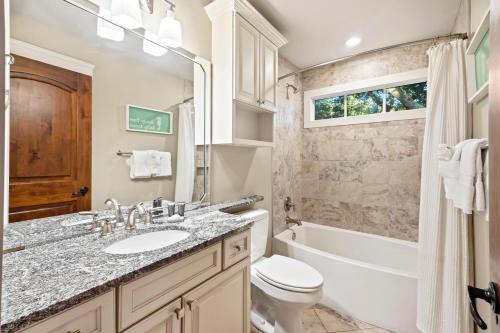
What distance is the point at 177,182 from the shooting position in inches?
61.4

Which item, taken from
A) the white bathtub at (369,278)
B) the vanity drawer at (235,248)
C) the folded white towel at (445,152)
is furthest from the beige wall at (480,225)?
the vanity drawer at (235,248)

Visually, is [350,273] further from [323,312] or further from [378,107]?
[378,107]

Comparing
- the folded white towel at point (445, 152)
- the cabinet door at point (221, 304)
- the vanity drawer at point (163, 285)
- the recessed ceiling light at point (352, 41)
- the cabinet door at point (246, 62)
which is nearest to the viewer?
the vanity drawer at point (163, 285)

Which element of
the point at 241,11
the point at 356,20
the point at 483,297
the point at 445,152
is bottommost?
the point at 483,297

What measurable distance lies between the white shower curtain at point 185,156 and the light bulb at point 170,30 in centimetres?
40

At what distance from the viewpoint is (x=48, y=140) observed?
970 millimetres

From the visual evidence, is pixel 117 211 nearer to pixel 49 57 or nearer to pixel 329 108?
pixel 49 57

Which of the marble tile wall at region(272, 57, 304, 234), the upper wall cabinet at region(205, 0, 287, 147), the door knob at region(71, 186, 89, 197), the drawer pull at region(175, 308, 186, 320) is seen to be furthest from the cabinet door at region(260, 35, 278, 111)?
the drawer pull at region(175, 308, 186, 320)

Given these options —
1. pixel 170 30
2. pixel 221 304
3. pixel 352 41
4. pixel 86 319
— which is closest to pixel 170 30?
pixel 170 30

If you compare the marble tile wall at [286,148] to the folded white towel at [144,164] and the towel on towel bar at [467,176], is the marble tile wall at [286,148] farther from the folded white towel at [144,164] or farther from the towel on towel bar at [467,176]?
the towel on towel bar at [467,176]

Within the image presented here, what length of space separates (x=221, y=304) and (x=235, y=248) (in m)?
0.27

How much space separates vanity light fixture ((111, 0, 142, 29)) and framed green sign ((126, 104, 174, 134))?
44cm

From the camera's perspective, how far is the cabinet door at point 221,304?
38.4 inches

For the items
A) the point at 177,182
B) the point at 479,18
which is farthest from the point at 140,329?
the point at 479,18
